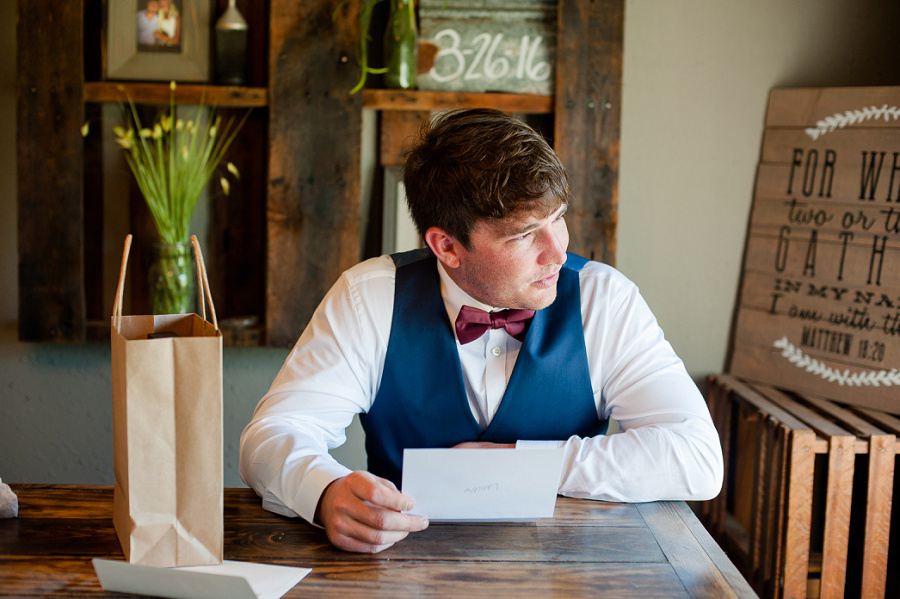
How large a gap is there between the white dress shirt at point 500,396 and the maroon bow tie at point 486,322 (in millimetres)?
29

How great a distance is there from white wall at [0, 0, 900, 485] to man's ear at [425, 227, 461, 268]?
1215 mm

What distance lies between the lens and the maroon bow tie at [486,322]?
5.91ft

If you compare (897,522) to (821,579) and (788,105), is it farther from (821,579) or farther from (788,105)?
(788,105)

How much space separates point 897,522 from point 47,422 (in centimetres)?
278

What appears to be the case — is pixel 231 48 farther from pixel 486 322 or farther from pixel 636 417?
pixel 636 417

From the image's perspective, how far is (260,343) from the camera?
9.05 feet

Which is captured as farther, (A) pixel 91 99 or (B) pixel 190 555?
(A) pixel 91 99

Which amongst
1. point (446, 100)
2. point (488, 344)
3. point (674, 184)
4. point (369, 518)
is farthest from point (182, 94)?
point (369, 518)

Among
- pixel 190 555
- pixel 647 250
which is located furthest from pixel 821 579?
pixel 190 555

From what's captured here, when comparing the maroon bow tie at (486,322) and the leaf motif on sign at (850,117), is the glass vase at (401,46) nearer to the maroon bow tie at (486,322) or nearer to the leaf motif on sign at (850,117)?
the maroon bow tie at (486,322)

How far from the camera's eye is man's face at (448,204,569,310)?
171 centimetres

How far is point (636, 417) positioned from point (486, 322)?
0.37 meters

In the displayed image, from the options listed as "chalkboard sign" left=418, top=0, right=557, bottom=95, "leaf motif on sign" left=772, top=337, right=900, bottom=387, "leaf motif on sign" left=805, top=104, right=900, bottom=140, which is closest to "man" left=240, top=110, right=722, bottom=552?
"chalkboard sign" left=418, top=0, right=557, bottom=95

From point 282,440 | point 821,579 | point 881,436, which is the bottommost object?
point 821,579
